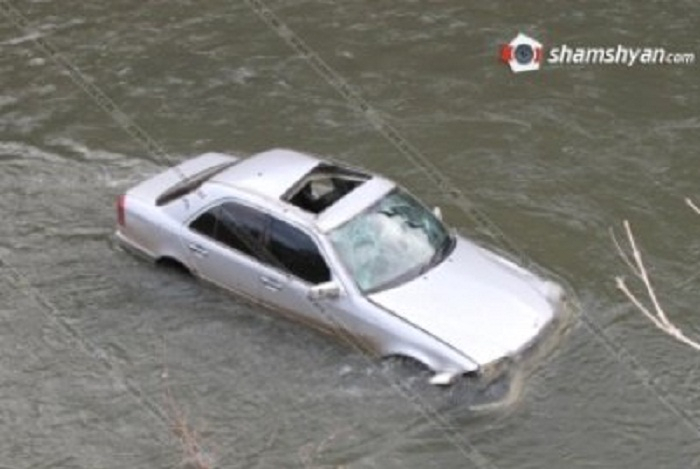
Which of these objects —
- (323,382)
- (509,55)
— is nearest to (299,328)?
(323,382)

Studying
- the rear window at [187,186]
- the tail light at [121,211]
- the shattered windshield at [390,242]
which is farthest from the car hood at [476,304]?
the tail light at [121,211]

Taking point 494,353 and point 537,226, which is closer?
point 494,353

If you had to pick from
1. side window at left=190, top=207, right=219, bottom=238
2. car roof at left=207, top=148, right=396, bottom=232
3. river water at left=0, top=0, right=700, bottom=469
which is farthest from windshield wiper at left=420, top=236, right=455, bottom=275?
side window at left=190, top=207, right=219, bottom=238

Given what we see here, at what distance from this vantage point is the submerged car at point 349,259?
918 centimetres

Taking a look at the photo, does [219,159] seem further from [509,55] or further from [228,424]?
[509,55]

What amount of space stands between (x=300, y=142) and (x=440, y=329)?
5078 mm

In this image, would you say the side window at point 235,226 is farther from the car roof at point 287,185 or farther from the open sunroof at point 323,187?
the open sunroof at point 323,187

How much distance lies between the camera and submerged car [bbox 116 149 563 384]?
9.18 metres

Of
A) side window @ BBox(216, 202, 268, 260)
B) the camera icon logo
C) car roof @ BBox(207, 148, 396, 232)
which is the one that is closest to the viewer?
car roof @ BBox(207, 148, 396, 232)

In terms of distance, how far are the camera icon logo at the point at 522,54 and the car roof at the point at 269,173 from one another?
→ 17.1 feet

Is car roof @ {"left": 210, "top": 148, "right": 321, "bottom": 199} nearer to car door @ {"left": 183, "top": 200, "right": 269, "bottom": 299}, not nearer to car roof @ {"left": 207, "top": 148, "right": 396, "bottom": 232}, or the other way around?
car roof @ {"left": 207, "top": 148, "right": 396, "bottom": 232}

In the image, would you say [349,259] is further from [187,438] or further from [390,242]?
[187,438]

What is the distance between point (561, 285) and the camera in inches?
431

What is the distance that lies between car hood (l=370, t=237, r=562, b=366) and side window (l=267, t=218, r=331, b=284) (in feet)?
1.81
